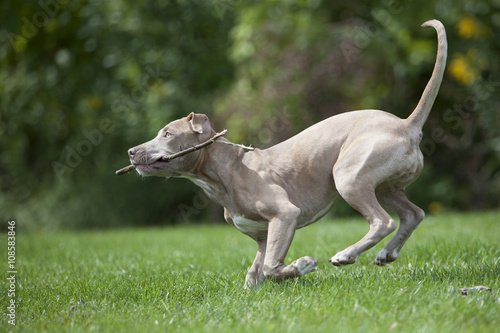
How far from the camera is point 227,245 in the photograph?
291 inches

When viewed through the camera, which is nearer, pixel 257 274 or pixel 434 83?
pixel 434 83

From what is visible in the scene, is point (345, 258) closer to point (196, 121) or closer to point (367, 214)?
point (367, 214)

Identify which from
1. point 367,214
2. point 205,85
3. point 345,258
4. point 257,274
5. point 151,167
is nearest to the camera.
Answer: point 345,258

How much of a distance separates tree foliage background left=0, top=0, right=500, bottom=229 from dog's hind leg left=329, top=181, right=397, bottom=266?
22.0 ft

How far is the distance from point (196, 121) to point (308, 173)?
2.94ft

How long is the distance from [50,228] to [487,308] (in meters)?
12.1

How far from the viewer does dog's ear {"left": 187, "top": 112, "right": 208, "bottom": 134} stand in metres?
4.19

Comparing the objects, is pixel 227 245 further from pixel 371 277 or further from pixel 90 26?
pixel 90 26

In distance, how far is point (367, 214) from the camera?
152 inches

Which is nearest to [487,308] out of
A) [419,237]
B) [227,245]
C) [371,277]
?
[371,277]

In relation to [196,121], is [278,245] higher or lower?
lower

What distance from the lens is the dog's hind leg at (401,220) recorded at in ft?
13.8

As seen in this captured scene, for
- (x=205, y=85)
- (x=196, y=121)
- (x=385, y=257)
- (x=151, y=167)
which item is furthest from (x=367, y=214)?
(x=205, y=85)

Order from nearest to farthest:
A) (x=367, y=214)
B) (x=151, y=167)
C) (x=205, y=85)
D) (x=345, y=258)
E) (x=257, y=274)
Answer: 1. (x=345, y=258)
2. (x=367, y=214)
3. (x=151, y=167)
4. (x=257, y=274)
5. (x=205, y=85)
